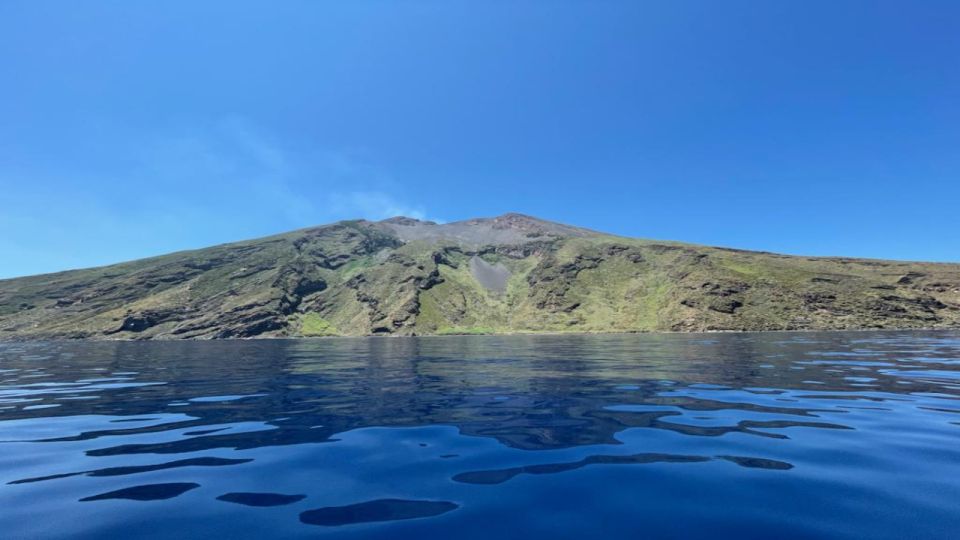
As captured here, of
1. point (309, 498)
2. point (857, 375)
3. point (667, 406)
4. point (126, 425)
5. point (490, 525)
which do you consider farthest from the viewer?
point (857, 375)

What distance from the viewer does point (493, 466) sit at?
363 inches

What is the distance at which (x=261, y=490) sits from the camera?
317 inches

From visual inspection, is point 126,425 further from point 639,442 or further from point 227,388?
point 639,442

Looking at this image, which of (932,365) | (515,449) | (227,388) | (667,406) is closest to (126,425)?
(227,388)

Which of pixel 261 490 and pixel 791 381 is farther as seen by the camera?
pixel 791 381

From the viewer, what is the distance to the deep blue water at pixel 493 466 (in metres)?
Answer: 6.53

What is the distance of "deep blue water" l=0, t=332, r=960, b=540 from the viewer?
653 cm

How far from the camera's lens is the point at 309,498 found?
764 cm

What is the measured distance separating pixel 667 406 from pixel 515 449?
26.6 ft

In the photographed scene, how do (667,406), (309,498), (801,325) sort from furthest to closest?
(801,325), (667,406), (309,498)

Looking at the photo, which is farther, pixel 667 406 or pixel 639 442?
pixel 667 406

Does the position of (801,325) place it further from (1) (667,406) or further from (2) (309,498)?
(2) (309,498)

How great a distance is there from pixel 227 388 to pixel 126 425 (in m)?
9.49

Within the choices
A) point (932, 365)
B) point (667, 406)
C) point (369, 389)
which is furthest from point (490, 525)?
point (932, 365)
